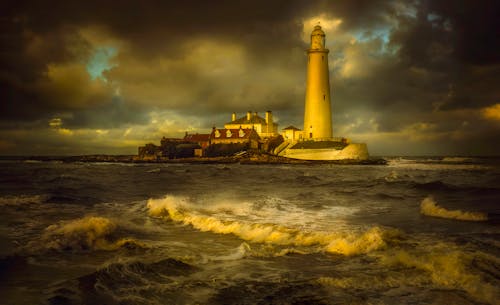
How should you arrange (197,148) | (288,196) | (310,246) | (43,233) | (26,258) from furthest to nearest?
(197,148)
(288,196)
(43,233)
(310,246)
(26,258)

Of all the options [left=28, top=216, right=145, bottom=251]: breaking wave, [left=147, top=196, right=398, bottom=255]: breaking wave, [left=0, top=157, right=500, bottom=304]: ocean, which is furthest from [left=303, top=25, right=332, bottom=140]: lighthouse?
[left=28, top=216, right=145, bottom=251]: breaking wave

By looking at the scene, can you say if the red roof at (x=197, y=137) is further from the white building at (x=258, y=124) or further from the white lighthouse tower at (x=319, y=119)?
the white lighthouse tower at (x=319, y=119)

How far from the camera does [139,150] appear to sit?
7444 cm

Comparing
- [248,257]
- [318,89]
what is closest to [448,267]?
[248,257]

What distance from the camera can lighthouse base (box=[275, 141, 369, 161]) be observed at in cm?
5519

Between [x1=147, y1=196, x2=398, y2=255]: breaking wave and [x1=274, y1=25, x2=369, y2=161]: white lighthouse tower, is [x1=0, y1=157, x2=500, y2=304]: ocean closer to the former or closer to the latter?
[x1=147, y1=196, x2=398, y2=255]: breaking wave

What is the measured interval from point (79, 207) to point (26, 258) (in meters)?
6.52

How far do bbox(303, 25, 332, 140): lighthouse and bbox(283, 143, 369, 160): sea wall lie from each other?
2.23m

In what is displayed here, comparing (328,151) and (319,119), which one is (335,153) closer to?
(328,151)

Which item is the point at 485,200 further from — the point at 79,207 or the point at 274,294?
the point at 79,207

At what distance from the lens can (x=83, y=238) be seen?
310 inches

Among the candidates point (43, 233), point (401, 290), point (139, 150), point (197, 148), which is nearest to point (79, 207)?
point (43, 233)

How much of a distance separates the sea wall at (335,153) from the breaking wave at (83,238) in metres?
48.2

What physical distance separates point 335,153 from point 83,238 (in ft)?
162
